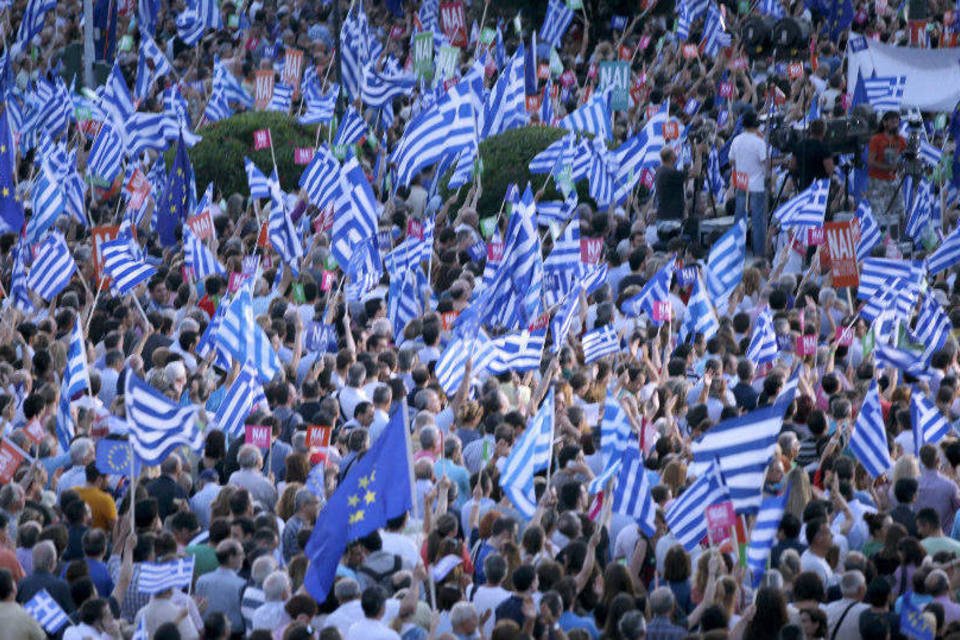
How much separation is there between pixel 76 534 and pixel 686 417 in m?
A: 4.74

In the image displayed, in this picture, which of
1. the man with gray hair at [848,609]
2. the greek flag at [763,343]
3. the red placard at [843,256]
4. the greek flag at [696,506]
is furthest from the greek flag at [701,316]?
the man with gray hair at [848,609]

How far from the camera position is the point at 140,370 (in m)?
17.7

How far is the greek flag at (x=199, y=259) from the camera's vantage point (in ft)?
67.4

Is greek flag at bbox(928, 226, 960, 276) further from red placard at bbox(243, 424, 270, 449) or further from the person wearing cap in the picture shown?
red placard at bbox(243, 424, 270, 449)

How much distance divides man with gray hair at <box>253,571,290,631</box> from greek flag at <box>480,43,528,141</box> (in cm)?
1272

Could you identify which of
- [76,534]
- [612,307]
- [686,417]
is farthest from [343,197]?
[76,534]

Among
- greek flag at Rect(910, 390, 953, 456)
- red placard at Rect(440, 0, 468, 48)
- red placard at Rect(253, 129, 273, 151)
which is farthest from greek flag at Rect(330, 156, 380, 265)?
red placard at Rect(440, 0, 468, 48)

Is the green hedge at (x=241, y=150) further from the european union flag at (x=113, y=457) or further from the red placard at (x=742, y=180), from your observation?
the european union flag at (x=113, y=457)

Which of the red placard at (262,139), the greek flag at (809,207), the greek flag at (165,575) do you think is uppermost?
the greek flag at (165,575)

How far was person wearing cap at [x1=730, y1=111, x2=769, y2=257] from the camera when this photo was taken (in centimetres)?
2366

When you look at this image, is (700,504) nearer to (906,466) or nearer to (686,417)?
(906,466)

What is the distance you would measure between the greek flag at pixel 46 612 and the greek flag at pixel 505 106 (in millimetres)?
12702

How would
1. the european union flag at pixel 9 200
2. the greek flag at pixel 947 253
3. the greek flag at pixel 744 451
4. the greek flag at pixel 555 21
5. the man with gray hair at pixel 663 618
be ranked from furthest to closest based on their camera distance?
the greek flag at pixel 555 21, the european union flag at pixel 9 200, the greek flag at pixel 947 253, the greek flag at pixel 744 451, the man with gray hair at pixel 663 618

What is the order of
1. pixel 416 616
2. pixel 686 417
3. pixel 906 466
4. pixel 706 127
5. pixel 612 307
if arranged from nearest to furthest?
pixel 416 616, pixel 906 466, pixel 686 417, pixel 612 307, pixel 706 127
